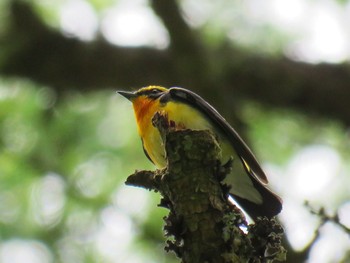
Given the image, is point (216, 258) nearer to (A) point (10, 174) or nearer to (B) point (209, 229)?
(B) point (209, 229)

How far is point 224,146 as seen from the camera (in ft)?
15.3

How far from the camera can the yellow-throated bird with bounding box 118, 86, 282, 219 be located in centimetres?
450

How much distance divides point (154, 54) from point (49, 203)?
1.84 metres

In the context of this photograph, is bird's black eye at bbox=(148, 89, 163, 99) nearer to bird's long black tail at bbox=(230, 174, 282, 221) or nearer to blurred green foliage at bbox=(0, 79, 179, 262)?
bird's long black tail at bbox=(230, 174, 282, 221)

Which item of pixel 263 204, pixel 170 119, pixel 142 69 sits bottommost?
pixel 263 204

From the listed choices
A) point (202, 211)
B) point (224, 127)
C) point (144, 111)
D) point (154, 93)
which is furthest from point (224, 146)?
point (202, 211)

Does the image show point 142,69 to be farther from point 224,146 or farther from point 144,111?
point 224,146

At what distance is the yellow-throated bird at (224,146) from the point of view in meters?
4.50

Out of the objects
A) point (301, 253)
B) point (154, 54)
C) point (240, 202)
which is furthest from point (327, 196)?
point (301, 253)

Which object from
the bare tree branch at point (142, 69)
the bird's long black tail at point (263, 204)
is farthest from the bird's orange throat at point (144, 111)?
the bare tree branch at point (142, 69)

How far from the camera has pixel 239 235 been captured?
292 centimetres

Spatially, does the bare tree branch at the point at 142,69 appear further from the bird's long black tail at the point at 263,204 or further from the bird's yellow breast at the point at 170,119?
the bird's long black tail at the point at 263,204

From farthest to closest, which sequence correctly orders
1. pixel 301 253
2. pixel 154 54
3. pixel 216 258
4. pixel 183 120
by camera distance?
1. pixel 154 54
2. pixel 183 120
3. pixel 301 253
4. pixel 216 258

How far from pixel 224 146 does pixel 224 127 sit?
12 centimetres
